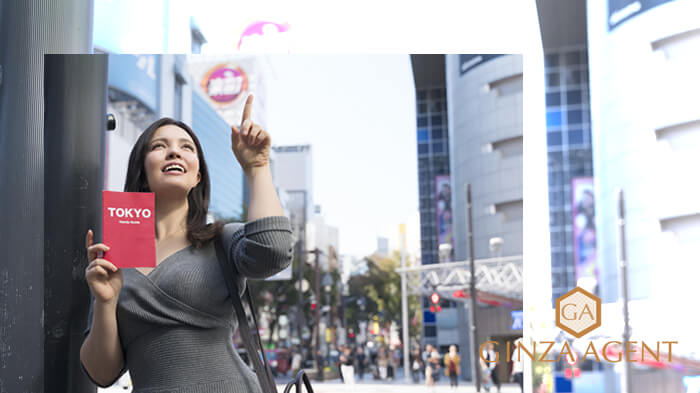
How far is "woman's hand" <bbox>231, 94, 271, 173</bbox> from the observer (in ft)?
4.16

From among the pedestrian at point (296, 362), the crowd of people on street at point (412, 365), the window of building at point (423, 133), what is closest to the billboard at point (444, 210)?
the window of building at point (423, 133)

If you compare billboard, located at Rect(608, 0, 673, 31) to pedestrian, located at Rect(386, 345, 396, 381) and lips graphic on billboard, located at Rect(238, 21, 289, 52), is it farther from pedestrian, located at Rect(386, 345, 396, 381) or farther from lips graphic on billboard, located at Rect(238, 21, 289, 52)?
lips graphic on billboard, located at Rect(238, 21, 289, 52)

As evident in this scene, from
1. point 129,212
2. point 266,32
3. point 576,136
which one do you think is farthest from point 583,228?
point 129,212

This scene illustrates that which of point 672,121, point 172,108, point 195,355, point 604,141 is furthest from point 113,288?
point 604,141

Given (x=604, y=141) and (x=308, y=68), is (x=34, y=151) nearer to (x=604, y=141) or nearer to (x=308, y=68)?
(x=604, y=141)

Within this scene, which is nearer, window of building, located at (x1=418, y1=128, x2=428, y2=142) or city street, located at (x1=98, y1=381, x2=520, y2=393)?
city street, located at (x1=98, y1=381, x2=520, y2=393)

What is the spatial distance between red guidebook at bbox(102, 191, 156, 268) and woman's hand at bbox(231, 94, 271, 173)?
7.1 inches

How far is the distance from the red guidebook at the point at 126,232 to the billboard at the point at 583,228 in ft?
91.8

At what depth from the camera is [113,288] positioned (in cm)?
123

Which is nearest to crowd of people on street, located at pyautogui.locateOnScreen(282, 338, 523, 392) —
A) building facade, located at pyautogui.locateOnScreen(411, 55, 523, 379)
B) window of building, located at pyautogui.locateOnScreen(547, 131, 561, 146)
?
building facade, located at pyautogui.locateOnScreen(411, 55, 523, 379)

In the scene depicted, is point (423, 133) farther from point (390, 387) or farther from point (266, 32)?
point (266, 32)

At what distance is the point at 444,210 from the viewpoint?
29.0 metres

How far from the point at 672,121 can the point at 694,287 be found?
5.65 metres

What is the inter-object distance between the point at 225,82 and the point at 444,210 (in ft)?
43.1
